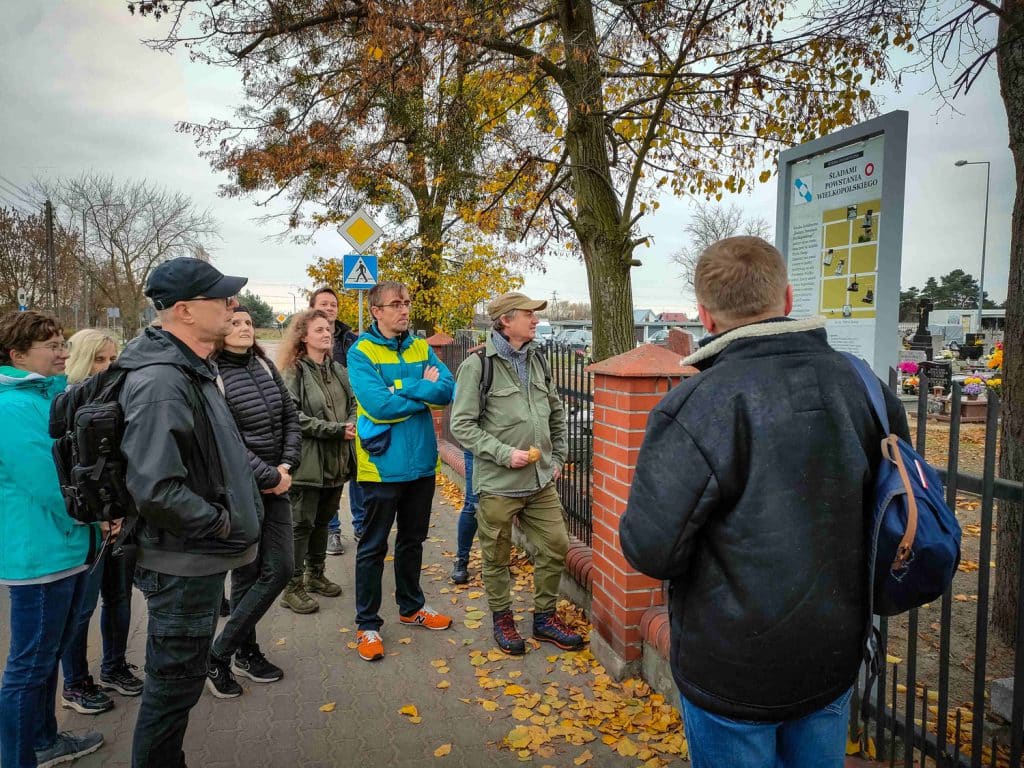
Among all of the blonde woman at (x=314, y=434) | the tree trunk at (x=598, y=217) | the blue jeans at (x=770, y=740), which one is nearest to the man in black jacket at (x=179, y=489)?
the blue jeans at (x=770, y=740)

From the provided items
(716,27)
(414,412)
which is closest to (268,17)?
(716,27)

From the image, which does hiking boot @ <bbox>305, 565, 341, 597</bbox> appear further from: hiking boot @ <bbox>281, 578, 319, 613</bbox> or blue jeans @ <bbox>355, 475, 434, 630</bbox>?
blue jeans @ <bbox>355, 475, 434, 630</bbox>

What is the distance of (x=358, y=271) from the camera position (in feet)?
27.8

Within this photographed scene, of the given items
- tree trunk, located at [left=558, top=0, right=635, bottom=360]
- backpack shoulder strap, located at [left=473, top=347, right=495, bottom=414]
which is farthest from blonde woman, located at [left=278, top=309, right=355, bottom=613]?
tree trunk, located at [left=558, top=0, right=635, bottom=360]

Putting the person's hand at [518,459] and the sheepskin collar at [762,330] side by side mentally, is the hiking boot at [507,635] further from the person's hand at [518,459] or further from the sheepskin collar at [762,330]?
the sheepskin collar at [762,330]

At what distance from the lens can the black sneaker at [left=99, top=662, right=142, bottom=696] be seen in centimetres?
335

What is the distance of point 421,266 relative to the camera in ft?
50.4

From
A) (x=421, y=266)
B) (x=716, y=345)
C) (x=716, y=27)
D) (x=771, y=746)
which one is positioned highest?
(x=716, y=27)

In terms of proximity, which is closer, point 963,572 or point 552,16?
point 963,572

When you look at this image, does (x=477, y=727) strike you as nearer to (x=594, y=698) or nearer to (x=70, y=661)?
(x=594, y=698)

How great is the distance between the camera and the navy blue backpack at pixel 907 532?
4.79 feet

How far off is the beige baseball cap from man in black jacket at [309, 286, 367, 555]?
1466 mm

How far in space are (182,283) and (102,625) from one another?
2.18 metres

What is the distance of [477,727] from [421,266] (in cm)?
1321
